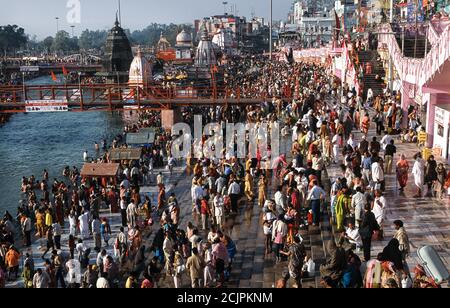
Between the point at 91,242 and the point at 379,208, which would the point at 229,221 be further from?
the point at 379,208

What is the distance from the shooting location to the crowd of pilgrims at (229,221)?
8445 mm

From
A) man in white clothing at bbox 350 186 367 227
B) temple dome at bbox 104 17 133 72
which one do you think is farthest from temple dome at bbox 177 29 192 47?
man in white clothing at bbox 350 186 367 227

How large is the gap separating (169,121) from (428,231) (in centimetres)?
2040

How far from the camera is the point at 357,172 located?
38.7 feet

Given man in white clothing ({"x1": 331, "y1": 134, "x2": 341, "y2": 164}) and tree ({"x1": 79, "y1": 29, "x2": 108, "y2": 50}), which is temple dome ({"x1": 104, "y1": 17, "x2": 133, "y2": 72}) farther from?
tree ({"x1": 79, "y1": 29, "x2": 108, "y2": 50})

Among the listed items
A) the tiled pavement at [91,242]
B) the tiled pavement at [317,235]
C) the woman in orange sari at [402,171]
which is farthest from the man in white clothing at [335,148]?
the tiled pavement at [91,242]

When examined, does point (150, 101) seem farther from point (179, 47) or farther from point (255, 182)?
point (179, 47)

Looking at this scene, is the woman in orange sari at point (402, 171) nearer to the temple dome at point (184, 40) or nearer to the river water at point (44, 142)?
the river water at point (44, 142)

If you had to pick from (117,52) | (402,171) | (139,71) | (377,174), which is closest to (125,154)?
(377,174)

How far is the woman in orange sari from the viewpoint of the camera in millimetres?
11867

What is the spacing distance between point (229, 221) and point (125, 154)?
8.06 metres

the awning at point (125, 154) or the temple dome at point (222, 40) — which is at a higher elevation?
the temple dome at point (222, 40)

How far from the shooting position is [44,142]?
3534 centimetres

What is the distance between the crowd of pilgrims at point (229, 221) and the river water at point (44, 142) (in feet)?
17.8
